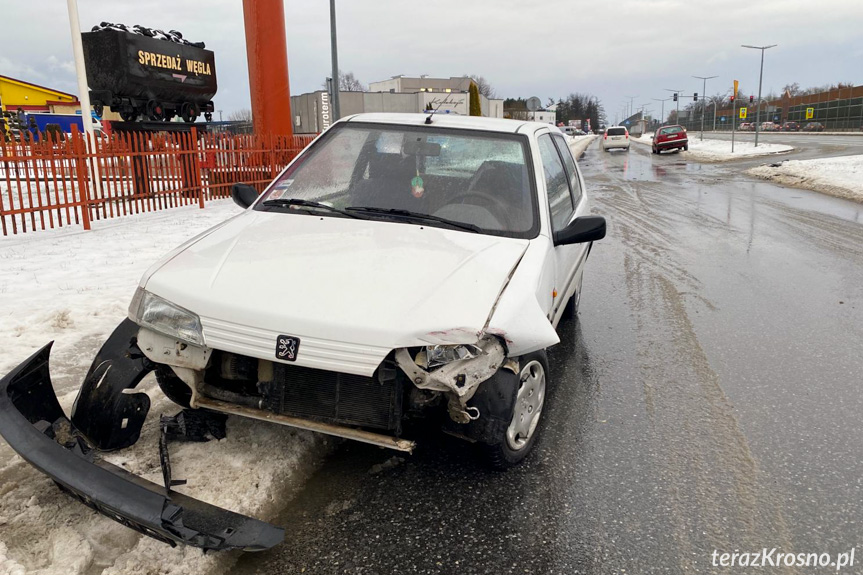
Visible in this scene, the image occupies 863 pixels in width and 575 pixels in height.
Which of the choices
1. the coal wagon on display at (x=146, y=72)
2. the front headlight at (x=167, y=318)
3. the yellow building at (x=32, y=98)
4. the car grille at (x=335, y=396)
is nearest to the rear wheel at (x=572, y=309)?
the car grille at (x=335, y=396)

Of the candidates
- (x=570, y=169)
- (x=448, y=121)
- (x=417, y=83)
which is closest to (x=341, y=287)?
(x=448, y=121)

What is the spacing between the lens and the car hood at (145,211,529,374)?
105 inches

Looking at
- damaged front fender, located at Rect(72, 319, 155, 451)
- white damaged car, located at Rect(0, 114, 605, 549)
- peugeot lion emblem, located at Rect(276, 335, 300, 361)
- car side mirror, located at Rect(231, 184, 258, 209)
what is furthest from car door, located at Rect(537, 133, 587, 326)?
damaged front fender, located at Rect(72, 319, 155, 451)

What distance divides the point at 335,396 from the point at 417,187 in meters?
1.60

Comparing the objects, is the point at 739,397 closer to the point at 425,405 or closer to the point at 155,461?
the point at 425,405

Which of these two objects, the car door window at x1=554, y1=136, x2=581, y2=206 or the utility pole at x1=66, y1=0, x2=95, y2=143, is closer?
the car door window at x1=554, y1=136, x2=581, y2=206

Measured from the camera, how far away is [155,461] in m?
3.23

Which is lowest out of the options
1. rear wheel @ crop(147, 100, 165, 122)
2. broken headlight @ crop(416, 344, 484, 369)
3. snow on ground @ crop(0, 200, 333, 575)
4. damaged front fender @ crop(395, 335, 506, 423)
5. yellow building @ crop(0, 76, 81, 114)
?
snow on ground @ crop(0, 200, 333, 575)

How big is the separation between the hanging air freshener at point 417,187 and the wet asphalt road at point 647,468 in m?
1.45

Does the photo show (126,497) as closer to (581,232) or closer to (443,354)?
(443,354)

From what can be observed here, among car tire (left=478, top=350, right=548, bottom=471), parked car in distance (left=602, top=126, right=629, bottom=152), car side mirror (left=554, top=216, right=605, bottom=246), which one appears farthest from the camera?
parked car in distance (left=602, top=126, right=629, bottom=152)

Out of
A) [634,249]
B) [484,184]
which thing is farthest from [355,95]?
[484,184]

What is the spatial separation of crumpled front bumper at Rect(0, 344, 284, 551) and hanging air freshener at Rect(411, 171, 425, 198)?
2139 millimetres

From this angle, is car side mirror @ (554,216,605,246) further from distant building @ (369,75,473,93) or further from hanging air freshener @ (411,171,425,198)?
distant building @ (369,75,473,93)
